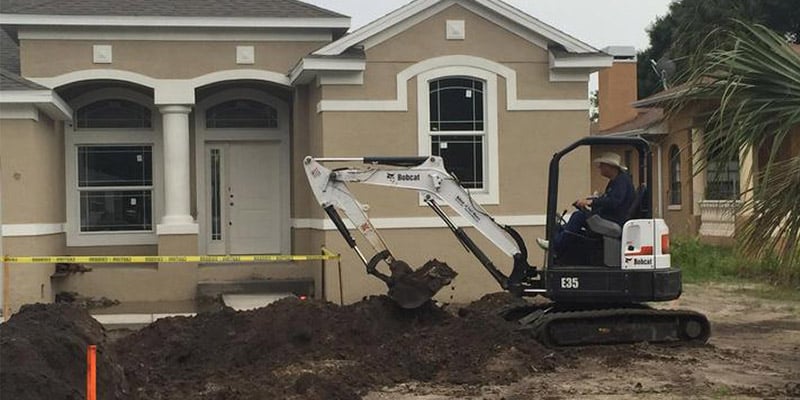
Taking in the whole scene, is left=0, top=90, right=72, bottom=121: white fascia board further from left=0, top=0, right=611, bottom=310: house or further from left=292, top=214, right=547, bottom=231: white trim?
left=292, top=214, right=547, bottom=231: white trim

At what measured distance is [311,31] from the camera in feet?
53.9

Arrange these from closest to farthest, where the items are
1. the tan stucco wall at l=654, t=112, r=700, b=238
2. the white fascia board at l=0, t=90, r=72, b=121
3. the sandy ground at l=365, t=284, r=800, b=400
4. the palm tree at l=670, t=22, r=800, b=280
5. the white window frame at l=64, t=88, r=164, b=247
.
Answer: the palm tree at l=670, t=22, r=800, b=280, the sandy ground at l=365, t=284, r=800, b=400, the white fascia board at l=0, t=90, r=72, b=121, the white window frame at l=64, t=88, r=164, b=247, the tan stucco wall at l=654, t=112, r=700, b=238

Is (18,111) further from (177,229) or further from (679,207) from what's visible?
(679,207)

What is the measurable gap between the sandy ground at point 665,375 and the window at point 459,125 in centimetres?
485

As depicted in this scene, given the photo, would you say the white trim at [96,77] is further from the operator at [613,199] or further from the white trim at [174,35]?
the operator at [613,199]

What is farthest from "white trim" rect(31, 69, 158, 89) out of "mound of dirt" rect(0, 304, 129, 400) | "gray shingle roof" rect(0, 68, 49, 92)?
"mound of dirt" rect(0, 304, 129, 400)

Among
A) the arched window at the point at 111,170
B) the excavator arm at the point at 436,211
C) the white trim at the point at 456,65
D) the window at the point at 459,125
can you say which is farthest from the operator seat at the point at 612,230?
the arched window at the point at 111,170

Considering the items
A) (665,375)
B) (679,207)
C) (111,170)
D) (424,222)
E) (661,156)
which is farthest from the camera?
(661,156)

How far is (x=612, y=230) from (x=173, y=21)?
889 cm

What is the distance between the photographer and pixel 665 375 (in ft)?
30.4

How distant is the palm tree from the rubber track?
220cm

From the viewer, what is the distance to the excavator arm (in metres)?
10.7

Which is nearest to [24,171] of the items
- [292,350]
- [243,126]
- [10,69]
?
[10,69]

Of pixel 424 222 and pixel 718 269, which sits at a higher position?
pixel 424 222
